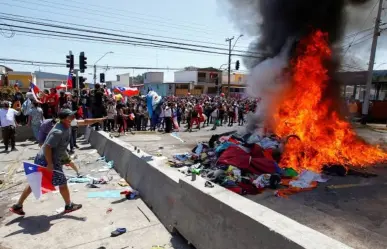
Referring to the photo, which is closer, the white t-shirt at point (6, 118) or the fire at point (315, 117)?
the fire at point (315, 117)

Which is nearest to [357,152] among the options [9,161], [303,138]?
[303,138]

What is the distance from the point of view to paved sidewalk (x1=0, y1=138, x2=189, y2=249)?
3.77m

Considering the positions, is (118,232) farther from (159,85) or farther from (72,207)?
(159,85)

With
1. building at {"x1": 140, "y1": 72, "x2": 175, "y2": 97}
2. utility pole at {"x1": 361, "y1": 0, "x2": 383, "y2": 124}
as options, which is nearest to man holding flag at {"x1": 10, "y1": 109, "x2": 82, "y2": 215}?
utility pole at {"x1": 361, "y1": 0, "x2": 383, "y2": 124}

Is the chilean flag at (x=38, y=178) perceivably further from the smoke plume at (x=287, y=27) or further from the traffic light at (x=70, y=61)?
the traffic light at (x=70, y=61)

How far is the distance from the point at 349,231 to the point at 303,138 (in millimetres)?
5002

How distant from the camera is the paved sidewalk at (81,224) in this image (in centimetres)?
377

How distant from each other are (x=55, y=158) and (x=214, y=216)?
2839 millimetres

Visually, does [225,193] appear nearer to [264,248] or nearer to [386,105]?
[264,248]

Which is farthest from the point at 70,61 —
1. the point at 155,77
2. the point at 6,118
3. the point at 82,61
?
the point at 155,77

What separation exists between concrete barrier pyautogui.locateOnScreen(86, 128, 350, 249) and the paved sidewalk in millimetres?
257

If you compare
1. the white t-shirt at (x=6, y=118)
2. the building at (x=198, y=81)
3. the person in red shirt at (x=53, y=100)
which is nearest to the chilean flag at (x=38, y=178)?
the white t-shirt at (x=6, y=118)

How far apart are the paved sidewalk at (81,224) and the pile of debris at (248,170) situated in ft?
4.57

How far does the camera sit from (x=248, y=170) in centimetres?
652
